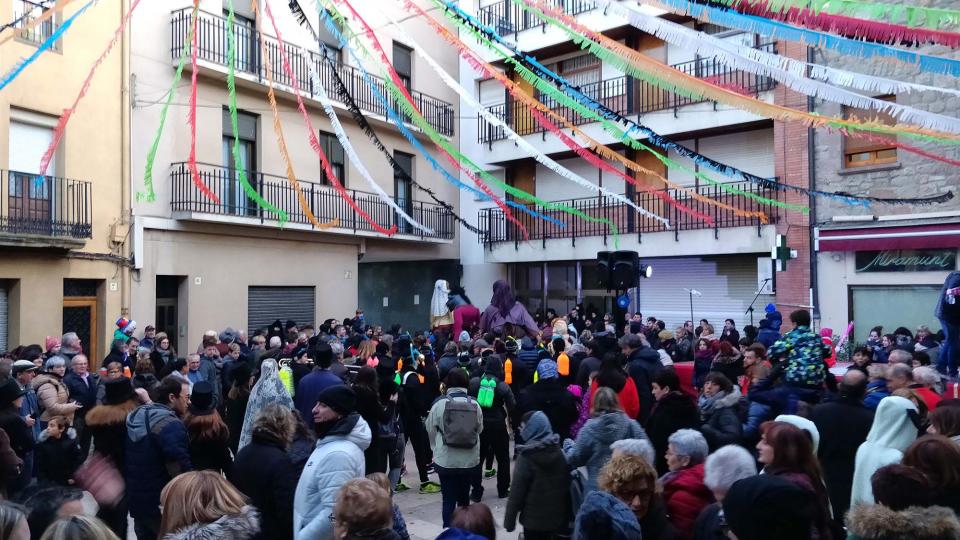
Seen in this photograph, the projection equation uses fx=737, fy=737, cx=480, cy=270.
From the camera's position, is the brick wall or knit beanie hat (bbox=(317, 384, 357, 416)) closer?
knit beanie hat (bbox=(317, 384, 357, 416))

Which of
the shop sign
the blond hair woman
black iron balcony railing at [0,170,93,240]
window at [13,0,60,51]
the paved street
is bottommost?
the paved street

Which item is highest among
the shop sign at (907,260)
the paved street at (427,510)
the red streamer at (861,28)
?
the red streamer at (861,28)

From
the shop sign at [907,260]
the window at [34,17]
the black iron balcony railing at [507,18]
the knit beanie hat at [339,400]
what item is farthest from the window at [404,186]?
the knit beanie hat at [339,400]

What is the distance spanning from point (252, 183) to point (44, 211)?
492cm

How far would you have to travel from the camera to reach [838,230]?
16.7 meters

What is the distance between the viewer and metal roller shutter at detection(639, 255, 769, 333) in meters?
18.8

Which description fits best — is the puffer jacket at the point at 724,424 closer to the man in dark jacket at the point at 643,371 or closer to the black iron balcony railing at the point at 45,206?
the man in dark jacket at the point at 643,371

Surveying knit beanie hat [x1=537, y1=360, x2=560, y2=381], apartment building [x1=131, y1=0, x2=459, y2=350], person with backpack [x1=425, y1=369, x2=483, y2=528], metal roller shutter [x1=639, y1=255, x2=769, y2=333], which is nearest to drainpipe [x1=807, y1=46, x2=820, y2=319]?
metal roller shutter [x1=639, y1=255, x2=769, y2=333]

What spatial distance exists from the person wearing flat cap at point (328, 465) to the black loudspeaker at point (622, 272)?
7211 millimetres

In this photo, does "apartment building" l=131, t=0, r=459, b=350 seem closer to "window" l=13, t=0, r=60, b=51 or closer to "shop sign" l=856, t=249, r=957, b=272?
"window" l=13, t=0, r=60, b=51

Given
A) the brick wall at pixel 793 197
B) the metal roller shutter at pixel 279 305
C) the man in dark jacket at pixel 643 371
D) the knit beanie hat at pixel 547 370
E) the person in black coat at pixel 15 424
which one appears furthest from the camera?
Answer: the metal roller shutter at pixel 279 305

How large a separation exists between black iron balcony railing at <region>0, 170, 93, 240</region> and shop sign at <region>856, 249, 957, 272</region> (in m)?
16.0

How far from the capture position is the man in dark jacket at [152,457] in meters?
4.92

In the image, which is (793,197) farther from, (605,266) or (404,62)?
(404,62)
